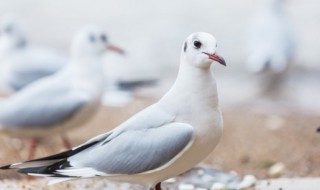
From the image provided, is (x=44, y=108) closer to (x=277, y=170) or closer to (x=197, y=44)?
(x=277, y=170)

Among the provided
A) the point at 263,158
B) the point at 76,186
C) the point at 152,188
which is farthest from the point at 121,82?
the point at 152,188

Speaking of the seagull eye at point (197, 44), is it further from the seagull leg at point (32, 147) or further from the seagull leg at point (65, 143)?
the seagull leg at point (65, 143)

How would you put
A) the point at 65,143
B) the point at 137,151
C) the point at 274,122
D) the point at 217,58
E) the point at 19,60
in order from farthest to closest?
1. the point at 19,60
2. the point at 274,122
3. the point at 65,143
4. the point at 137,151
5. the point at 217,58

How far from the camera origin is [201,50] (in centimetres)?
375

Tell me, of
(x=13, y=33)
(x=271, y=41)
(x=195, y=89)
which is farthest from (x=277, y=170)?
(x=13, y=33)

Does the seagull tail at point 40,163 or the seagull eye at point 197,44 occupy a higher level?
the seagull eye at point 197,44

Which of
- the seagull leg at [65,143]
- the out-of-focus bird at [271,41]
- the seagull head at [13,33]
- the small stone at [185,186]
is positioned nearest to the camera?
the small stone at [185,186]

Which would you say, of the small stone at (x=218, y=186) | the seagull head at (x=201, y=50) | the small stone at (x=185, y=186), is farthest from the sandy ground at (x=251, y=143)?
the seagull head at (x=201, y=50)

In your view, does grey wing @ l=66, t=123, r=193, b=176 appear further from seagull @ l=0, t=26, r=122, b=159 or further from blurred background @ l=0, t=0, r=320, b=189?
seagull @ l=0, t=26, r=122, b=159

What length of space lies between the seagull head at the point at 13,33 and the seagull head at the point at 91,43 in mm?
1991

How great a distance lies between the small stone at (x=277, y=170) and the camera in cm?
533

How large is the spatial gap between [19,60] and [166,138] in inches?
168

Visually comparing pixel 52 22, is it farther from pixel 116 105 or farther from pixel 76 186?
pixel 76 186

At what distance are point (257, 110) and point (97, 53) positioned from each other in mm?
2420
